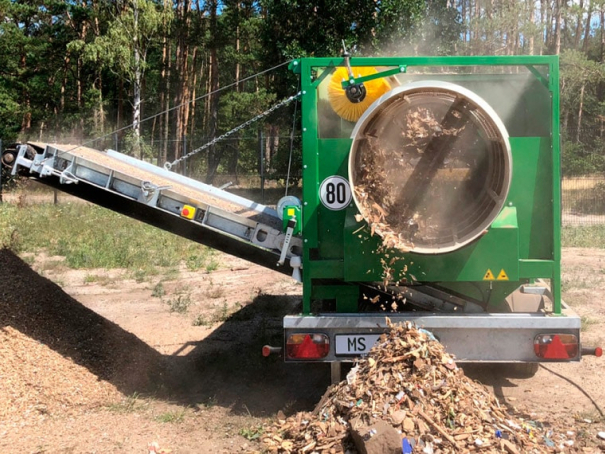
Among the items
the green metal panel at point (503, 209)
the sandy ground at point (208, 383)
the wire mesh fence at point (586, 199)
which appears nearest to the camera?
the green metal panel at point (503, 209)

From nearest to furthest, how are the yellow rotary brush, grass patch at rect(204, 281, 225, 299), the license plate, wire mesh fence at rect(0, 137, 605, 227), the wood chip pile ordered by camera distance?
the yellow rotary brush
the license plate
the wood chip pile
grass patch at rect(204, 281, 225, 299)
wire mesh fence at rect(0, 137, 605, 227)

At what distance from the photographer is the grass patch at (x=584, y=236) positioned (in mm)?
14023

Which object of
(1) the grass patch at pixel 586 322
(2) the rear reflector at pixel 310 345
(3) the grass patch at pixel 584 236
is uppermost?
(2) the rear reflector at pixel 310 345

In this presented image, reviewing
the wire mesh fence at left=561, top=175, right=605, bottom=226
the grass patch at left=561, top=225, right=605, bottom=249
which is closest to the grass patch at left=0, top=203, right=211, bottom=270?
the grass patch at left=561, top=225, right=605, bottom=249

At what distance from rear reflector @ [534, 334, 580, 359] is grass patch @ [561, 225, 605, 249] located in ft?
35.0

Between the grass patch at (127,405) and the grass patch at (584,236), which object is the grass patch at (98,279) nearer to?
the grass patch at (127,405)

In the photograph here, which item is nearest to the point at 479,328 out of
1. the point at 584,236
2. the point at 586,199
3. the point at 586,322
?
the point at 586,322

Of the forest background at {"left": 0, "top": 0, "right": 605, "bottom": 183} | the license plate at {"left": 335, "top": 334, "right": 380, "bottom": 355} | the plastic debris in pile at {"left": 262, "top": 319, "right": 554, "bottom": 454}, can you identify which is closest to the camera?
the plastic debris in pile at {"left": 262, "top": 319, "right": 554, "bottom": 454}

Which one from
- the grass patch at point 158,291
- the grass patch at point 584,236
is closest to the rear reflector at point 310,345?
the grass patch at point 158,291

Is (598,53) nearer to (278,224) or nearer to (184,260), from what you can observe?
(184,260)

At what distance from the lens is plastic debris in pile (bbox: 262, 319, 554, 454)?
11.1 feet

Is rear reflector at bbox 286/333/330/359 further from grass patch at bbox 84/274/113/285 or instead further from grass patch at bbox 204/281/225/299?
grass patch at bbox 84/274/113/285

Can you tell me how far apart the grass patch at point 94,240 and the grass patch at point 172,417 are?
233 inches

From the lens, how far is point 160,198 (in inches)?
186
